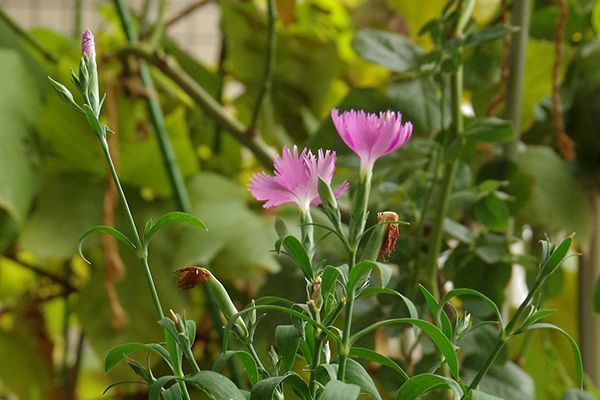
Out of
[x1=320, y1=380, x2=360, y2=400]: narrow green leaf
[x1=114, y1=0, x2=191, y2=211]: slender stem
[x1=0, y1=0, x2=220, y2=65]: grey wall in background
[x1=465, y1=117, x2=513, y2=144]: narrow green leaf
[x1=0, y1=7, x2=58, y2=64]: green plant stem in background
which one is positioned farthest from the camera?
[x1=0, y1=0, x2=220, y2=65]: grey wall in background

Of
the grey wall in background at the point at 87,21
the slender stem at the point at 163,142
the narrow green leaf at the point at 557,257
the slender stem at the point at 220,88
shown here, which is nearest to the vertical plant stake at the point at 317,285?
the narrow green leaf at the point at 557,257

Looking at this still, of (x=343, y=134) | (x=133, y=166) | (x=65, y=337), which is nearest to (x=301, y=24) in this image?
(x=133, y=166)

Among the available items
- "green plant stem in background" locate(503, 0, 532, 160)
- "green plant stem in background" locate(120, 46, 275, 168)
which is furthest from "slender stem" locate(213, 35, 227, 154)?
"green plant stem in background" locate(503, 0, 532, 160)

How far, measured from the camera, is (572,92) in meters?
0.50

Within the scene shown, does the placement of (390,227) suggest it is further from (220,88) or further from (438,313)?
(220,88)

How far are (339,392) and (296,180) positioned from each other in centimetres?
5

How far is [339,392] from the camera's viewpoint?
0.18 meters

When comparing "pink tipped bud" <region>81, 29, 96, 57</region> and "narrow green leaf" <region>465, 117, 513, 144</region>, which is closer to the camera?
"pink tipped bud" <region>81, 29, 96, 57</region>

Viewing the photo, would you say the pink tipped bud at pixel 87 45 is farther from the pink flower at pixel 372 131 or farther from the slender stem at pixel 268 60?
the slender stem at pixel 268 60

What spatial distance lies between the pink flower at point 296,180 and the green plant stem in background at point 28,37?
0.42 m

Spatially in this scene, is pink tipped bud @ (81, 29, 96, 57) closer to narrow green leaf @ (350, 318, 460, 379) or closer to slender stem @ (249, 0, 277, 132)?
narrow green leaf @ (350, 318, 460, 379)

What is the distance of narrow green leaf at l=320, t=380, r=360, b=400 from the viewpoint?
18 cm

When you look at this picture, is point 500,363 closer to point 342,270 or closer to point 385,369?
point 385,369

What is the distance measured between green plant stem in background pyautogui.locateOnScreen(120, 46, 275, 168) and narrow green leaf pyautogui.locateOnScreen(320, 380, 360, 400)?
321 mm
